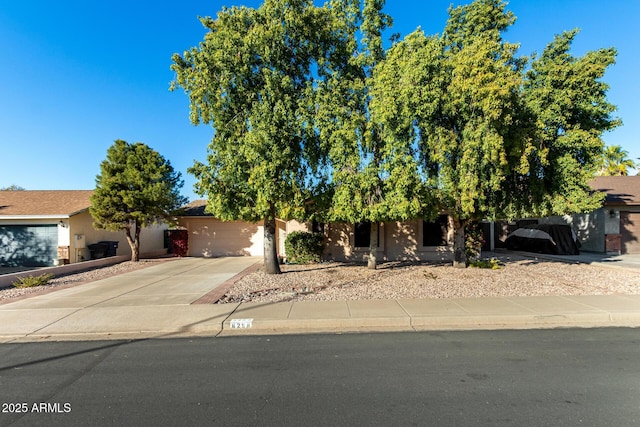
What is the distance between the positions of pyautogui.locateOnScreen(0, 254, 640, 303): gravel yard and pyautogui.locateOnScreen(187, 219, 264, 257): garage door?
6628mm

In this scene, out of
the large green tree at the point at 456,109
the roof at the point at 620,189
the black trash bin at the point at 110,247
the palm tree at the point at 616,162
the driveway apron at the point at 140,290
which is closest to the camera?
the driveway apron at the point at 140,290

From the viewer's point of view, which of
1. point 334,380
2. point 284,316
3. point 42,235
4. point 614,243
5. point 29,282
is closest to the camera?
point 334,380

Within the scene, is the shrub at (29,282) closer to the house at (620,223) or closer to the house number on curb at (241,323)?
the house number on curb at (241,323)

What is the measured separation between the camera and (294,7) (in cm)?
1021

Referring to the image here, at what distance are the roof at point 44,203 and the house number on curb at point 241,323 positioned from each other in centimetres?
1340

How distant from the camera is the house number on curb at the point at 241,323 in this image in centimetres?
644

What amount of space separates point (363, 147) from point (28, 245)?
16655mm

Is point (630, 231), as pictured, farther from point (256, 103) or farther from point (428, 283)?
point (256, 103)

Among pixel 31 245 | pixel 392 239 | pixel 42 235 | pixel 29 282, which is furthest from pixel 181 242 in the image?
pixel 392 239

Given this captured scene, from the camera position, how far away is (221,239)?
2038cm

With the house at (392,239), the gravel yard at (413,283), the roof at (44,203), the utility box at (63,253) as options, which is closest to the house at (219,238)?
the house at (392,239)

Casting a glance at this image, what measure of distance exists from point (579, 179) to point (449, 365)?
32.9ft

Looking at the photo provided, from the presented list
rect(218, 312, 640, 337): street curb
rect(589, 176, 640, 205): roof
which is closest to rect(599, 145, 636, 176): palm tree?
rect(589, 176, 640, 205): roof

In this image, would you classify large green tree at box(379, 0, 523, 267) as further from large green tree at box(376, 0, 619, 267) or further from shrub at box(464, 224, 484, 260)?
shrub at box(464, 224, 484, 260)
